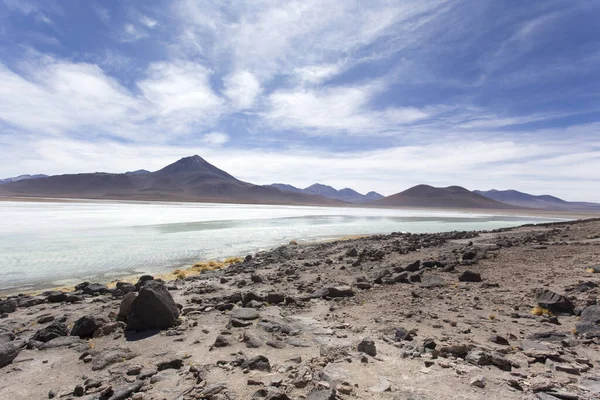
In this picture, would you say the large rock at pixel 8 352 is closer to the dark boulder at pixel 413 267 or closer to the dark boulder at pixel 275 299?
the dark boulder at pixel 275 299

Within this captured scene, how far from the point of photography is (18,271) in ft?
40.5

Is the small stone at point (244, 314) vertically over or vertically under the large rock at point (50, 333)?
over

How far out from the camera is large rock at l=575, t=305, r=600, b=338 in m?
4.77

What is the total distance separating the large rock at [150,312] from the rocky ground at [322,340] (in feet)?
0.05

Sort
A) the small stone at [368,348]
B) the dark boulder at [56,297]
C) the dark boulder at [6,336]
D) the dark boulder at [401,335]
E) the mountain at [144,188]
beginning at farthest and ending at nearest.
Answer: the mountain at [144,188], the dark boulder at [56,297], the dark boulder at [6,336], the dark boulder at [401,335], the small stone at [368,348]

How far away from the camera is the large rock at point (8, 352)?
477 cm

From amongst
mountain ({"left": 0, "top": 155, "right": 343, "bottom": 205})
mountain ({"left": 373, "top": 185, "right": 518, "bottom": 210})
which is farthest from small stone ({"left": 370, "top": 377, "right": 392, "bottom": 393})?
mountain ({"left": 373, "top": 185, "right": 518, "bottom": 210})

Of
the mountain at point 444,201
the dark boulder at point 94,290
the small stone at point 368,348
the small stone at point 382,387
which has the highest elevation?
the mountain at point 444,201

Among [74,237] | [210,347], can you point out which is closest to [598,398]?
[210,347]

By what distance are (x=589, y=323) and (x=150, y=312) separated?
6.62 meters

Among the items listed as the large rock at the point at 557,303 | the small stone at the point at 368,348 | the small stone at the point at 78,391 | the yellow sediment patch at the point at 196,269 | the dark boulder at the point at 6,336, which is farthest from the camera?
the yellow sediment patch at the point at 196,269

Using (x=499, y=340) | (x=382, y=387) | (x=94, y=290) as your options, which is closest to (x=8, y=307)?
(x=94, y=290)

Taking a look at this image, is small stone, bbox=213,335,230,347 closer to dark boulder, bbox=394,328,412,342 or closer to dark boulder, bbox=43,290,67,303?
dark boulder, bbox=394,328,412,342

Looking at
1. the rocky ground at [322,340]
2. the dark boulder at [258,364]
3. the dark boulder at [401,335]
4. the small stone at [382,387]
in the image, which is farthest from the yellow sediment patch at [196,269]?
the small stone at [382,387]
